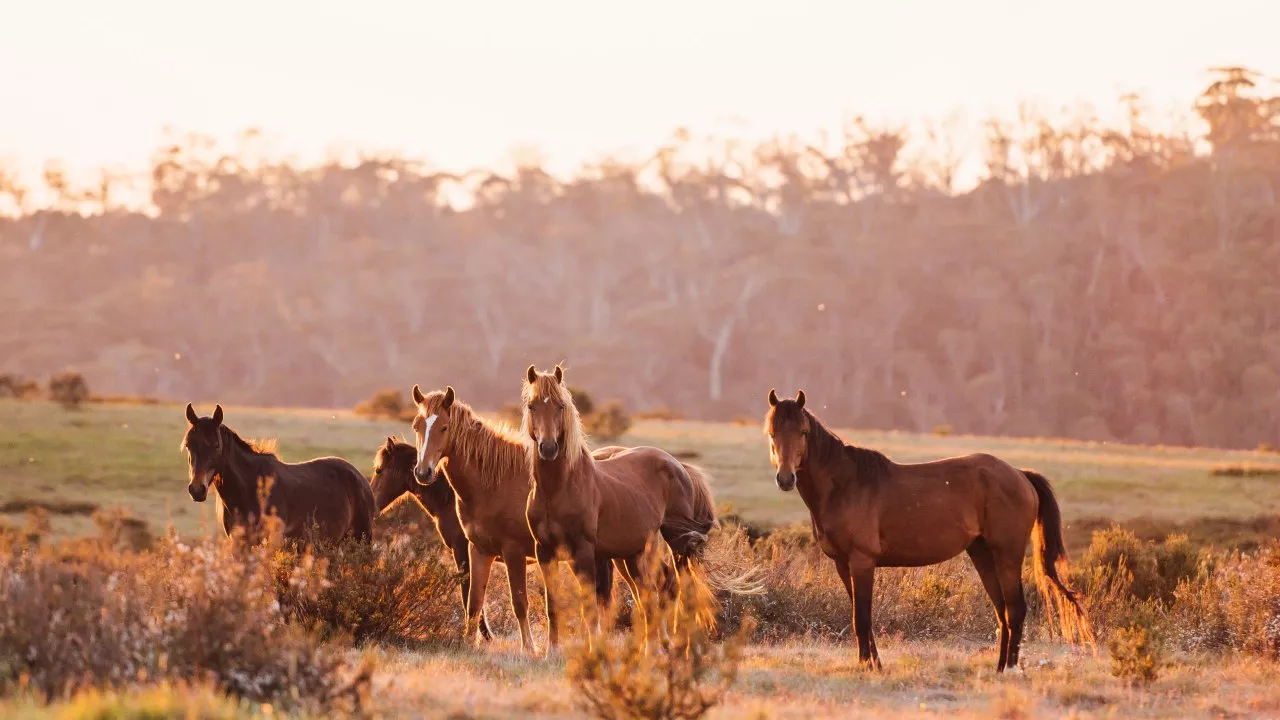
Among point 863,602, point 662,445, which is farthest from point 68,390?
point 863,602

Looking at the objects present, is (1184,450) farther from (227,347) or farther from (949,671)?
(227,347)

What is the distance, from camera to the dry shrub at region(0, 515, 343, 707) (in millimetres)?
7738

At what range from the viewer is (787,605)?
15.7m

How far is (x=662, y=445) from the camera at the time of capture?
4319 cm

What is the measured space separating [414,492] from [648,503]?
2978 millimetres

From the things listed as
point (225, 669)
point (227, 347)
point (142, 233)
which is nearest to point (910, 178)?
point (227, 347)

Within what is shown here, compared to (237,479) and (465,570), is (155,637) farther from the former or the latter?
(465,570)

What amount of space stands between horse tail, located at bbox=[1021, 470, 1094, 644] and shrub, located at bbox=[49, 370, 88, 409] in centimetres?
3606

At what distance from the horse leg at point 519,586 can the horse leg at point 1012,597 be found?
150 inches

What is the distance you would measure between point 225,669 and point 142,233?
8974 cm

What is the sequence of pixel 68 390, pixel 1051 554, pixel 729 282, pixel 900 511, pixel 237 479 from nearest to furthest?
pixel 900 511 → pixel 1051 554 → pixel 237 479 → pixel 68 390 → pixel 729 282

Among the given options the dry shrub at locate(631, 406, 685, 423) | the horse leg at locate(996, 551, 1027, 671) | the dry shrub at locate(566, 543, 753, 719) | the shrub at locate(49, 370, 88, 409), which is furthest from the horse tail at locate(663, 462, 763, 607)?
the dry shrub at locate(631, 406, 685, 423)

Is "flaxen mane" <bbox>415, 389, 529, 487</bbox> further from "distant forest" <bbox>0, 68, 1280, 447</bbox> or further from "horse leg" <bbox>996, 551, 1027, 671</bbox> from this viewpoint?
"distant forest" <bbox>0, 68, 1280, 447</bbox>

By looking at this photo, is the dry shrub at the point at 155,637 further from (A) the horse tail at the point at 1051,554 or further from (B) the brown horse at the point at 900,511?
(A) the horse tail at the point at 1051,554
